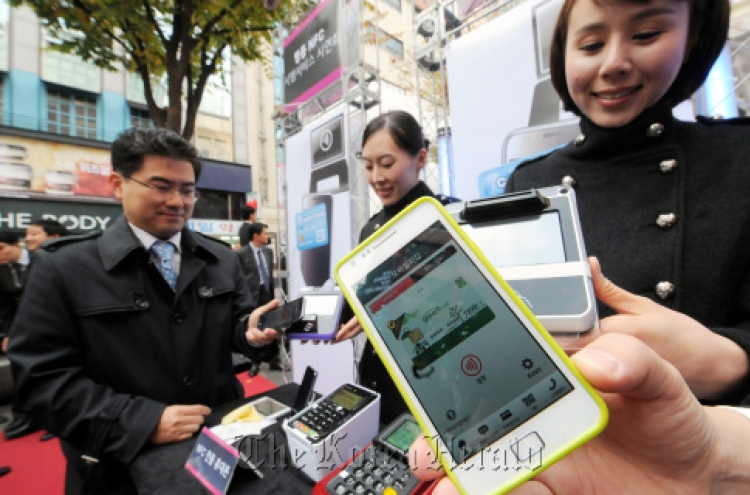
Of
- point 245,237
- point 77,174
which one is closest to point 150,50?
point 245,237

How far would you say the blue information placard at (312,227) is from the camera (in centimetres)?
345

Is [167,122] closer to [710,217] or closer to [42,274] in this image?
[42,274]

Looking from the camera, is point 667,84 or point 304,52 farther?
point 304,52

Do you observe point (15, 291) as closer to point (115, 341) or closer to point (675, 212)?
point (115, 341)

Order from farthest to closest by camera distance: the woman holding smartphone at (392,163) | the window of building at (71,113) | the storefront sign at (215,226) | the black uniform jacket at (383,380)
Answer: the storefront sign at (215,226) → the window of building at (71,113) → the woman holding smartphone at (392,163) → the black uniform jacket at (383,380)

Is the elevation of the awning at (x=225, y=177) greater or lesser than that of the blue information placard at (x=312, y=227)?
greater

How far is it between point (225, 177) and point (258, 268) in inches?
362

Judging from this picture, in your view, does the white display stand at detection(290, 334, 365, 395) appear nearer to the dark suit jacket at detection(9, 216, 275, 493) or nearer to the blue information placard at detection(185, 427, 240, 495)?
the dark suit jacket at detection(9, 216, 275, 493)

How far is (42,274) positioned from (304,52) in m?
3.45

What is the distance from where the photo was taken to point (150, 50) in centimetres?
370

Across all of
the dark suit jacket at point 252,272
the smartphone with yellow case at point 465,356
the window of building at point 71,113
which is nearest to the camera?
the smartphone with yellow case at point 465,356

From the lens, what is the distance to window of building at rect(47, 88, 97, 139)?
1045 centimetres

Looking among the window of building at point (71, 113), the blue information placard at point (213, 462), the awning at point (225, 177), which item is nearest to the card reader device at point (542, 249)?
the blue information placard at point (213, 462)

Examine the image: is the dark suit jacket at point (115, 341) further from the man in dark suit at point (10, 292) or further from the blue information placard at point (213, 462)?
the man in dark suit at point (10, 292)
